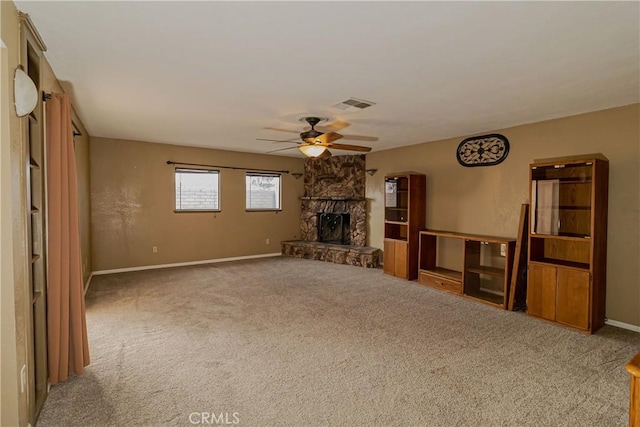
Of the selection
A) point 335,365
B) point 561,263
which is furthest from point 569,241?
point 335,365

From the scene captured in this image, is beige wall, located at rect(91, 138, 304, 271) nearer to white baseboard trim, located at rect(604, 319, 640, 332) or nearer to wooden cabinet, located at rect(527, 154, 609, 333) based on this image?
wooden cabinet, located at rect(527, 154, 609, 333)

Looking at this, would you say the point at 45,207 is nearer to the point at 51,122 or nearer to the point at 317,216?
the point at 51,122

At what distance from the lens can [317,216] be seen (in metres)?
8.14

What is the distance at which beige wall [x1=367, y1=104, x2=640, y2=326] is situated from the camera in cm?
371

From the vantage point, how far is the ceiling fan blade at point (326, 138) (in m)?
4.11

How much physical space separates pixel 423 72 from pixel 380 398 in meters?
2.55

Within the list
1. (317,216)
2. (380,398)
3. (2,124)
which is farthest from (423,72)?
(317,216)

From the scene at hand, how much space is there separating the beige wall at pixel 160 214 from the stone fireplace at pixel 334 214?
0.77 m

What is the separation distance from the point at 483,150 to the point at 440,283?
216cm

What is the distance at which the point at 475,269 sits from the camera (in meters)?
4.93

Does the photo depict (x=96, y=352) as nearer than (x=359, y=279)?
Yes

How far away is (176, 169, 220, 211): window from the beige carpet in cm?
256

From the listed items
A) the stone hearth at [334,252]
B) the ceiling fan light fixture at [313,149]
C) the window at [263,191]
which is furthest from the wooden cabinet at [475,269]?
the window at [263,191]

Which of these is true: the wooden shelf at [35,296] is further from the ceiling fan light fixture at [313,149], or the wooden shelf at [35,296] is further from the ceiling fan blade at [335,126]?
the ceiling fan blade at [335,126]
